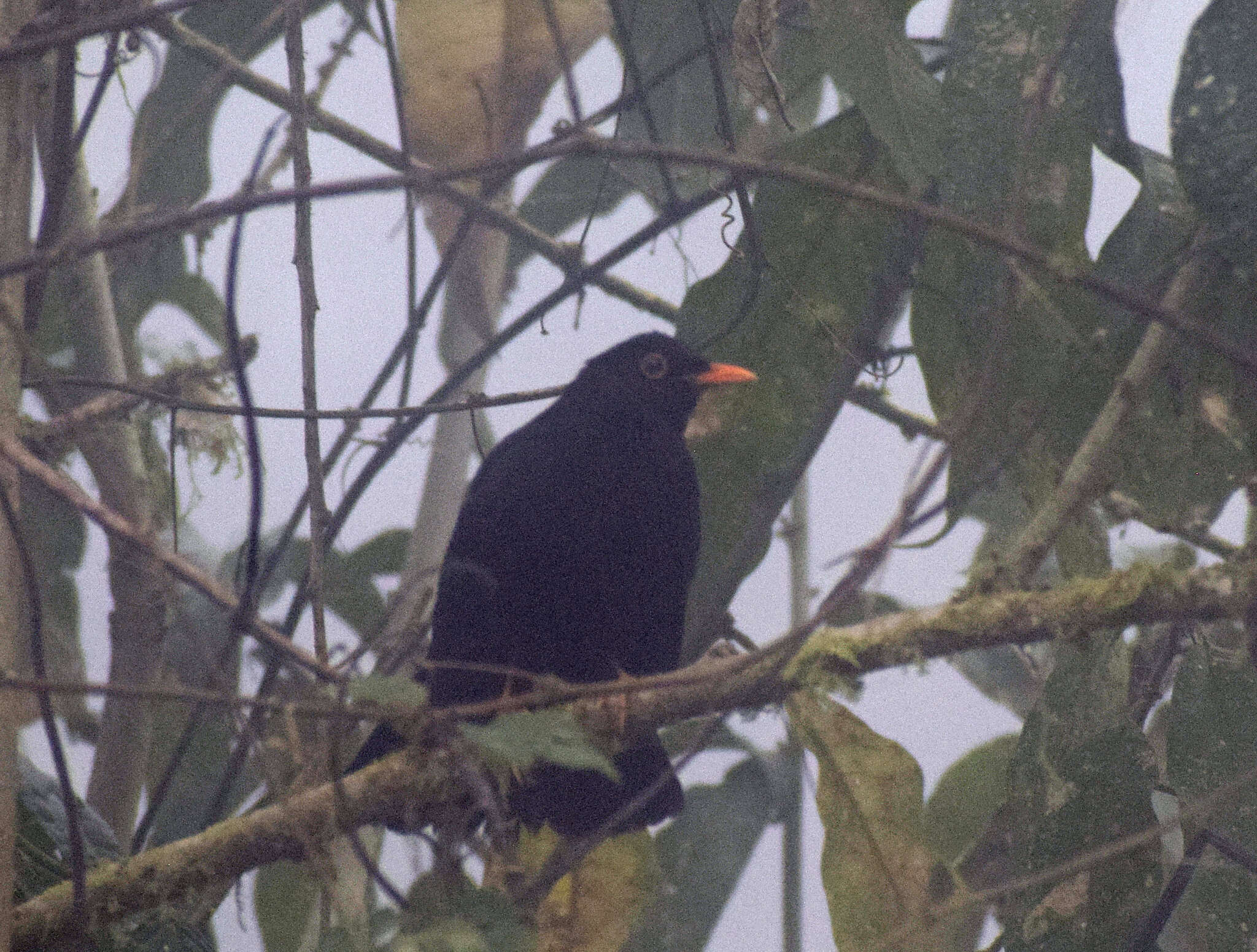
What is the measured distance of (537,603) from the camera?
2816mm

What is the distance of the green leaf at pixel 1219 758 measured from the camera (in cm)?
224

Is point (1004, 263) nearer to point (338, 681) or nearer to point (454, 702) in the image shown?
point (338, 681)

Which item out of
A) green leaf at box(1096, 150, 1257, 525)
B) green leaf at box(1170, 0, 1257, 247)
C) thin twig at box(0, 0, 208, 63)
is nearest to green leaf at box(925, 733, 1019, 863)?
green leaf at box(1096, 150, 1257, 525)

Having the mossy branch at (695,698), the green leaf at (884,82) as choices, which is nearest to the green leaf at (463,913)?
the mossy branch at (695,698)

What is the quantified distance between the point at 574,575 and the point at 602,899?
2.37 feet

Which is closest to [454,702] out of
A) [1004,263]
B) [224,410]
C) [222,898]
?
[222,898]

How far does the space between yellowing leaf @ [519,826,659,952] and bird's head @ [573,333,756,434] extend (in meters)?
1.12

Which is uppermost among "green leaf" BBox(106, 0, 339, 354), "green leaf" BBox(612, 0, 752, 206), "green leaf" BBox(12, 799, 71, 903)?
"green leaf" BBox(106, 0, 339, 354)

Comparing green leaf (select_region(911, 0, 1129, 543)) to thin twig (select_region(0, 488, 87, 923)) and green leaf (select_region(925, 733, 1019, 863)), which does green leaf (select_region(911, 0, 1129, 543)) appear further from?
thin twig (select_region(0, 488, 87, 923))

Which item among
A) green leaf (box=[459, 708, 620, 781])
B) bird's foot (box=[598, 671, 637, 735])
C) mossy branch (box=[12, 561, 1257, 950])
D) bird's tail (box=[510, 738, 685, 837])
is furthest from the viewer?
bird's tail (box=[510, 738, 685, 837])

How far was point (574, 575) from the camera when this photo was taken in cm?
283

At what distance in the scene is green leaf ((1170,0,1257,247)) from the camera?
6.82 feet

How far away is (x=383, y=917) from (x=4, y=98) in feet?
7.56

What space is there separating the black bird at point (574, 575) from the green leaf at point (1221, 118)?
95cm
